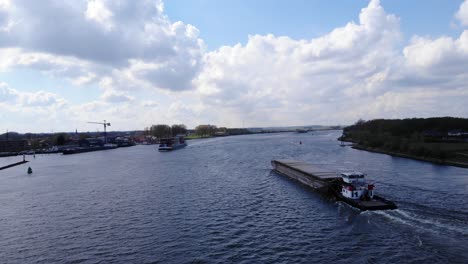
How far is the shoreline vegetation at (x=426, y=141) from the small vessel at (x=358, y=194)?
45.0 m

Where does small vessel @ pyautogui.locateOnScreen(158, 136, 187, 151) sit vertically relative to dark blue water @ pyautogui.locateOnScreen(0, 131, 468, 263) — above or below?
above

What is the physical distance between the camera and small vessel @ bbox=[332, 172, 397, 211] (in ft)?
132

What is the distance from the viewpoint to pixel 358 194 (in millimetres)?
43781

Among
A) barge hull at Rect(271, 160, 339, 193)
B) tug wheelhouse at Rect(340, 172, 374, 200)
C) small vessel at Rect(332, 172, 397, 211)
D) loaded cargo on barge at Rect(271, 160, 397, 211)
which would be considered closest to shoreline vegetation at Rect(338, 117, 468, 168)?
barge hull at Rect(271, 160, 339, 193)

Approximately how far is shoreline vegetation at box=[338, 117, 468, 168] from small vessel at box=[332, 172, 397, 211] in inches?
1770

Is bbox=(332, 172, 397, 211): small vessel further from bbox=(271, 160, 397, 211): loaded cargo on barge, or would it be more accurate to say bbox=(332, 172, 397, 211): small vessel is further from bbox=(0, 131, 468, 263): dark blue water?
bbox=(0, 131, 468, 263): dark blue water

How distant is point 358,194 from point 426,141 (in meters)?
115

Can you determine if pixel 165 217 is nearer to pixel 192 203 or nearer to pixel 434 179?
pixel 192 203

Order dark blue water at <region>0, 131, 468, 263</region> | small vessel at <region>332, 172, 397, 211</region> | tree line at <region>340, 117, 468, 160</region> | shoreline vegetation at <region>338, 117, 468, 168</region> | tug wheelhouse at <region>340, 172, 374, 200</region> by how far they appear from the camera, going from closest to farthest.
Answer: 1. dark blue water at <region>0, 131, 468, 263</region>
2. small vessel at <region>332, 172, 397, 211</region>
3. tug wheelhouse at <region>340, 172, 374, 200</region>
4. shoreline vegetation at <region>338, 117, 468, 168</region>
5. tree line at <region>340, 117, 468, 160</region>

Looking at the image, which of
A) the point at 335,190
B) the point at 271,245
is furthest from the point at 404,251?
the point at 335,190

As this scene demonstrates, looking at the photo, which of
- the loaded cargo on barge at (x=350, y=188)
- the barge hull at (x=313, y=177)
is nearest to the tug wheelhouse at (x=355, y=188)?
the loaded cargo on barge at (x=350, y=188)

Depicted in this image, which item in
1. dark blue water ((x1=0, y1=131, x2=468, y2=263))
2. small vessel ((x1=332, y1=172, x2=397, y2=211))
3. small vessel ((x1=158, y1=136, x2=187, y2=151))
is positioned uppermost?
small vessel ((x1=158, y1=136, x2=187, y2=151))

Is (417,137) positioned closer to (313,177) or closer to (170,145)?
(313,177)

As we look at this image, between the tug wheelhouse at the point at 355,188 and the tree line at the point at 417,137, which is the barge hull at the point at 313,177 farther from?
the tree line at the point at 417,137
